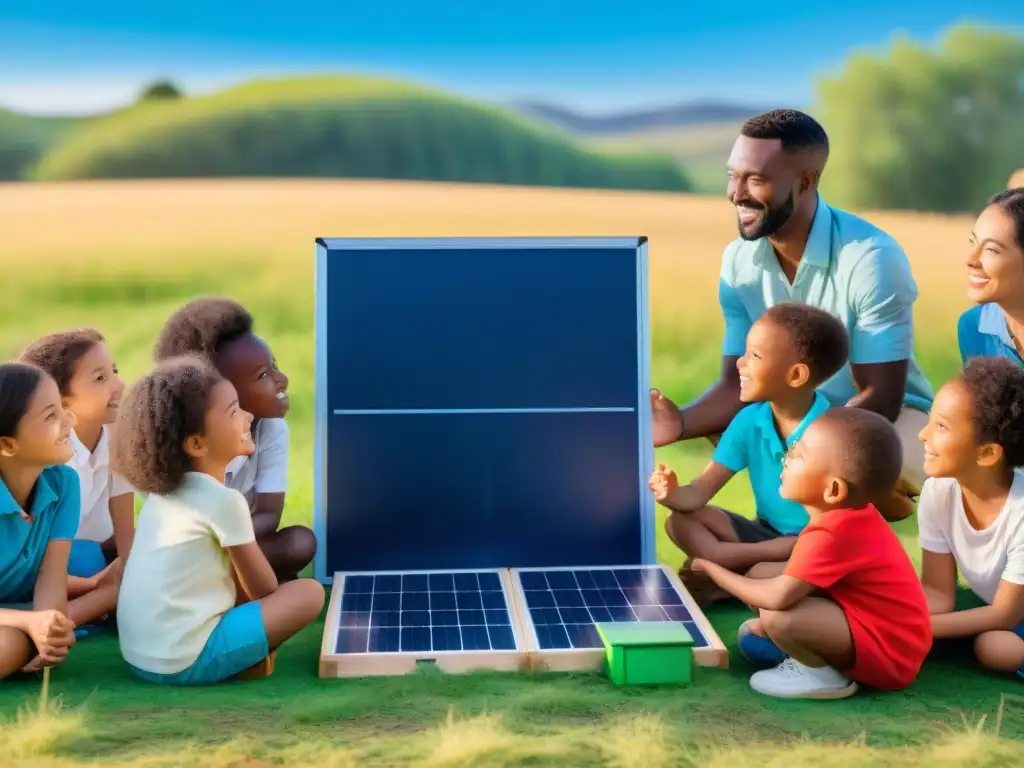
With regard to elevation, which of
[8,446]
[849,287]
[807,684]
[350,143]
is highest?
[350,143]

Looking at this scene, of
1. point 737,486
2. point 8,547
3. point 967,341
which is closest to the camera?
point 8,547

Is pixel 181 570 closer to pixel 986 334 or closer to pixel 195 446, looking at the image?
pixel 195 446

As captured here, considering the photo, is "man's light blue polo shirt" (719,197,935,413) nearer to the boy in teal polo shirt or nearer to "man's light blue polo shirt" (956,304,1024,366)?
"man's light blue polo shirt" (956,304,1024,366)

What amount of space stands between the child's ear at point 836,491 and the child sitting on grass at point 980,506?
0.44m

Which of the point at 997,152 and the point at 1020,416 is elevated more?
the point at 997,152

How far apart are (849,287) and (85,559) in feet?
9.64

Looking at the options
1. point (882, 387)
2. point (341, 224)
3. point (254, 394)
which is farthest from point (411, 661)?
point (341, 224)

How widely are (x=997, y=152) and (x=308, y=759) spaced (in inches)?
661

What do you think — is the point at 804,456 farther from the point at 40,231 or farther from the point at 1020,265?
the point at 40,231

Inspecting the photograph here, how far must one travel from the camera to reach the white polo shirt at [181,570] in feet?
12.1

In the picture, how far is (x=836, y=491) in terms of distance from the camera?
3.54m

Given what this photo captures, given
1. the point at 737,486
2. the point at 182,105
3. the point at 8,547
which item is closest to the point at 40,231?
the point at 182,105

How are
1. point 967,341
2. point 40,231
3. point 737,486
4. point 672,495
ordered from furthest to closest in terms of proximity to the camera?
point 40,231 → point 737,486 → point 967,341 → point 672,495

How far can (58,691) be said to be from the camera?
12.3 feet
